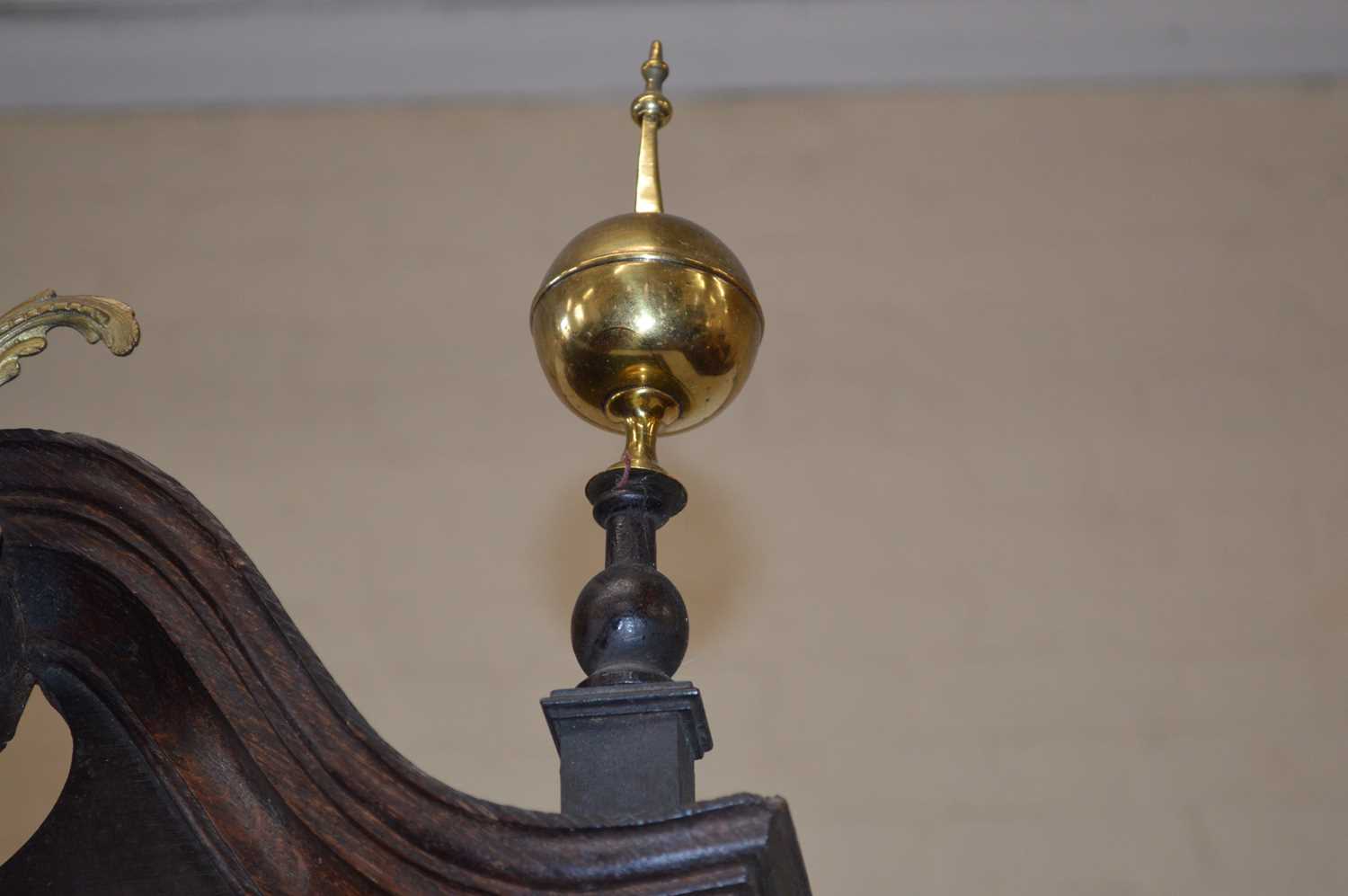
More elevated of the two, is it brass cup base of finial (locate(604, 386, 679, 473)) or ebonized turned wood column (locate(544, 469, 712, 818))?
brass cup base of finial (locate(604, 386, 679, 473))

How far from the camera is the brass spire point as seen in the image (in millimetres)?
1181

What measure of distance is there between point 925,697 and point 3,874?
1339mm

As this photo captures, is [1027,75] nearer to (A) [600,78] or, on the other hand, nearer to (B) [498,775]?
(A) [600,78]

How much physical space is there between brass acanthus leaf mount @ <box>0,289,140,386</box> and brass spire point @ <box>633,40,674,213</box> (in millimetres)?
349

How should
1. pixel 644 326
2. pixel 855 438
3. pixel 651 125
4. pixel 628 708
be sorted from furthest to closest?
pixel 855 438 → pixel 651 125 → pixel 644 326 → pixel 628 708

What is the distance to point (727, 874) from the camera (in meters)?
0.81

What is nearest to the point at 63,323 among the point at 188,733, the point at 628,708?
the point at 188,733

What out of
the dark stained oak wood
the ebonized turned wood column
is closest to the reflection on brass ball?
the ebonized turned wood column

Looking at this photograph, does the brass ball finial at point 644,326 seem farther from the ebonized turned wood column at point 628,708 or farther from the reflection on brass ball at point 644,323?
the ebonized turned wood column at point 628,708

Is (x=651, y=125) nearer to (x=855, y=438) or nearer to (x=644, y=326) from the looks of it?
(x=644, y=326)

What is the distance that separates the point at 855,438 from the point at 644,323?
132 cm

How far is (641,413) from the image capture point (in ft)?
3.62

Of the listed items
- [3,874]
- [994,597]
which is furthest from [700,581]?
[3,874]

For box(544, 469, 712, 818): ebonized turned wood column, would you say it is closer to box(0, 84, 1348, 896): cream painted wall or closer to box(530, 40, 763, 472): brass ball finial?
box(530, 40, 763, 472): brass ball finial
